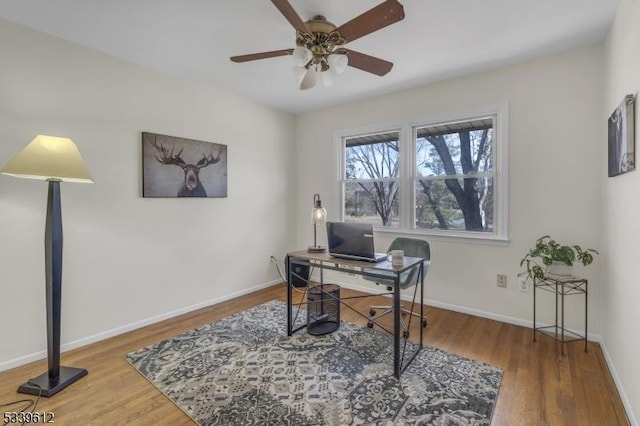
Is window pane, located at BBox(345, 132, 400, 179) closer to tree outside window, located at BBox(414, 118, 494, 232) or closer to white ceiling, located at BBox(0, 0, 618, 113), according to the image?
tree outside window, located at BBox(414, 118, 494, 232)

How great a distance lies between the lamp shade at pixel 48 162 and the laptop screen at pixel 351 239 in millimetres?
1794

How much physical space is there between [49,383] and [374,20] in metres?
3.03

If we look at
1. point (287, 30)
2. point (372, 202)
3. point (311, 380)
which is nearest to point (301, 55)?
point (287, 30)

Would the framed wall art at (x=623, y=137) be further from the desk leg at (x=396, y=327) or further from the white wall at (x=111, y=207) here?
the white wall at (x=111, y=207)

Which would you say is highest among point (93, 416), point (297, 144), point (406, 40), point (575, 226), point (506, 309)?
point (406, 40)

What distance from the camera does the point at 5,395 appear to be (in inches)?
77.5

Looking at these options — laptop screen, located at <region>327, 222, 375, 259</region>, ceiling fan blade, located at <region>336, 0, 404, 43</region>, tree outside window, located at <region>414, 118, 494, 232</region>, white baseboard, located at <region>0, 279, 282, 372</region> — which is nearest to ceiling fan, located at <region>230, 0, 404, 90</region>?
ceiling fan blade, located at <region>336, 0, 404, 43</region>

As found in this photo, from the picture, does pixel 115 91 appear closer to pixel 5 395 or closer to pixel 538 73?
pixel 5 395

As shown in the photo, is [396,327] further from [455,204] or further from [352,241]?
[455,204]

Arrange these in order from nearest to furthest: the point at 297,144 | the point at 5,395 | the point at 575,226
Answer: the point at 5,395 → the point at 575,226 → the point at 297,144

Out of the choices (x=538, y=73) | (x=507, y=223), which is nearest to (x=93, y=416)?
(x=507, y=223)

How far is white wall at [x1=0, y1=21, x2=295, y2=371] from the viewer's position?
2309mm

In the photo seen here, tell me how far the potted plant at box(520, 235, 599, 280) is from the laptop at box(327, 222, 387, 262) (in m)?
1.33

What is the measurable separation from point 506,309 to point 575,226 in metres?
0.99
